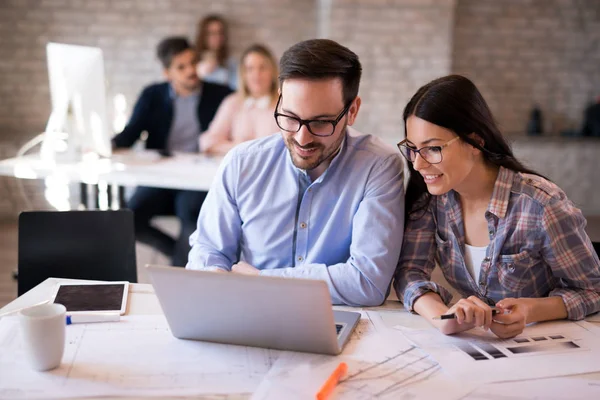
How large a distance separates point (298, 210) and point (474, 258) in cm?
48

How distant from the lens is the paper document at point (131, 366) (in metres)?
1.07

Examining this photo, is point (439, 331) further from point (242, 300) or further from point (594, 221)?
point (594, 221)

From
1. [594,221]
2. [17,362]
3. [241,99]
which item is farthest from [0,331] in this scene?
[594,221]

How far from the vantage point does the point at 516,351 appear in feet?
4.08

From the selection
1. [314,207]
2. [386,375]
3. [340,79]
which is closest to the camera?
[386,375]

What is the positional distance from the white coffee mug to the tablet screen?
0.83ft

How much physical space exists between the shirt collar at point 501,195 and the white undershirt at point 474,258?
0.10 m

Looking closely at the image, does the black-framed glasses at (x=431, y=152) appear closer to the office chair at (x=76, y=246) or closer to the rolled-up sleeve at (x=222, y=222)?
the rolled-up sleeve at (x=222, y=222)

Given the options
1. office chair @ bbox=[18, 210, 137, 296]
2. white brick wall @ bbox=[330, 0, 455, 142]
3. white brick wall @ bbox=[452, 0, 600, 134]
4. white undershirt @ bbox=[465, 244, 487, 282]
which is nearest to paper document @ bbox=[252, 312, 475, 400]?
white undershirt @ bbox=[465, 244, 487, 282]

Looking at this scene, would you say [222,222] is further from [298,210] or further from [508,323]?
[508,323]

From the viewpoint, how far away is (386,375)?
1.13 meters

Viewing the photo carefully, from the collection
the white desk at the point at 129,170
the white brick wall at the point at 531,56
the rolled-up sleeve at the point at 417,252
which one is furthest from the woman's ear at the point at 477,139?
the white brick wall at the point at 531,56

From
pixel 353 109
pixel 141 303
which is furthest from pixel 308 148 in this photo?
pixel 141 303

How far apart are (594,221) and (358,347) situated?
411 centimetres
